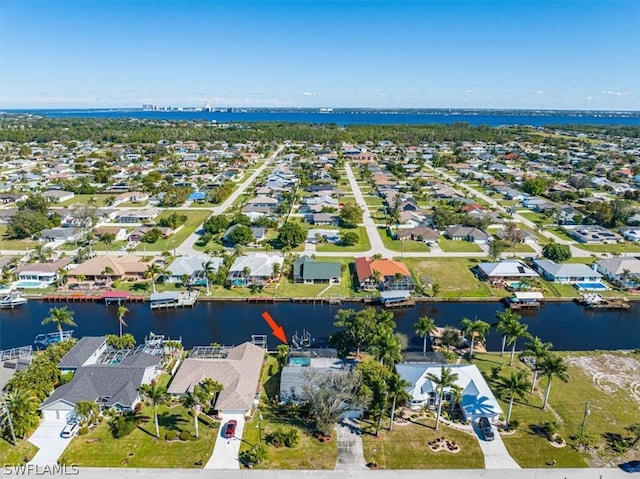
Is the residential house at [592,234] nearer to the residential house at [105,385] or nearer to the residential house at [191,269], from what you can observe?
the residential house at [191,269]

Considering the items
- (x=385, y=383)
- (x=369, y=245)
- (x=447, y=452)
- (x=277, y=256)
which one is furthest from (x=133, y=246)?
(x=447, y=452)

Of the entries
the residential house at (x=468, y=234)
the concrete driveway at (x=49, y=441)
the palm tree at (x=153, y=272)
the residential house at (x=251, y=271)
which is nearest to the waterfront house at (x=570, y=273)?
the residential house at (x=468, y=234)

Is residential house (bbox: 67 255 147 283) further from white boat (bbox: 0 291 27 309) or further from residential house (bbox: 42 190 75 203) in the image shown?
residential house (bbox: 42 190 75 203)

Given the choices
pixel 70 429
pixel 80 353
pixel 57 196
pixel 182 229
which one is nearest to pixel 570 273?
pixel 80 353

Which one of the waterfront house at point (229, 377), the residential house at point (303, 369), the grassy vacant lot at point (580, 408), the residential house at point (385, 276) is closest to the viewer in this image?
the grassy vacant lot at point (580, 408)

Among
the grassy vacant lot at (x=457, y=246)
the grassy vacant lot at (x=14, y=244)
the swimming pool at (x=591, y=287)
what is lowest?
the swimming pool at (x=591, y=287)

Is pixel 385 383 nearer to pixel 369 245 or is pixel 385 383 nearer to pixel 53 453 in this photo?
pixel 53 453

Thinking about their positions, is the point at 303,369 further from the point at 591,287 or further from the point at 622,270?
the point at 622,270
